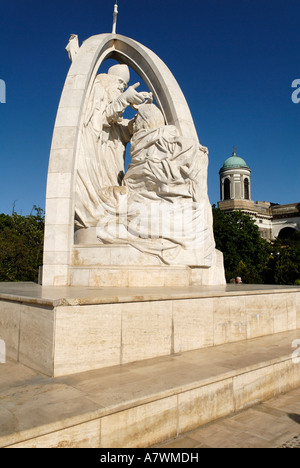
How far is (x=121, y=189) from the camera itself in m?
7.80

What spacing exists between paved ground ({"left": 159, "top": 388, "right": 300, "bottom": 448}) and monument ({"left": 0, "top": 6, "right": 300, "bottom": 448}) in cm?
9

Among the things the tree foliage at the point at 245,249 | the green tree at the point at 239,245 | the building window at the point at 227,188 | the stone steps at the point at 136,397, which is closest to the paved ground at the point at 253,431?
the stone steps at the point at 136,397

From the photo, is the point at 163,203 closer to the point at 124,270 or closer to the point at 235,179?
the point at 124,270

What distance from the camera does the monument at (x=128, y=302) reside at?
266 centimetres

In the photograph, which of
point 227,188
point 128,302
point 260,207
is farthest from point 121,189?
point 260,207

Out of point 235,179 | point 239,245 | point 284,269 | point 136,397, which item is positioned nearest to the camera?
point 136,397

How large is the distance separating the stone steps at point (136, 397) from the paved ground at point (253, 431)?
0.08 meters

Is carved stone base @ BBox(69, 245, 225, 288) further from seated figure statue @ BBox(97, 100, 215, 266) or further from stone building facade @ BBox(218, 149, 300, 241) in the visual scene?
stone building facade @ BBox(218, 149, 300, 241)

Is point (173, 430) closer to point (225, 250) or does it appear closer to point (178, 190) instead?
point (178, 190)

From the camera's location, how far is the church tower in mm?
51500

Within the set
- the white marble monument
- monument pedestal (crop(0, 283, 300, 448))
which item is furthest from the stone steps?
the white marble monument

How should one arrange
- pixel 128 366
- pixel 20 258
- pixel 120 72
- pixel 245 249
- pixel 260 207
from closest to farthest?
pixel 128 366 < pixel 120 72 < pixel 20 258 < pixel 245 249 < pixel 260 207

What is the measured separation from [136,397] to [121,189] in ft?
18.5
